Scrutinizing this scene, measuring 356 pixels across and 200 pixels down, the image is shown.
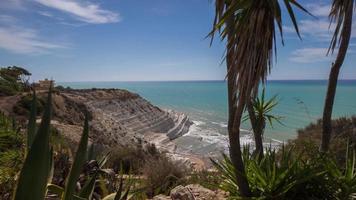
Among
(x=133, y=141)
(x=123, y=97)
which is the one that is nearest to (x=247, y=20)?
(x=133, y=141)

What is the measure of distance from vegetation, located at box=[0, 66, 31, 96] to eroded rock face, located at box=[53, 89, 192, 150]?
4248 millimetres

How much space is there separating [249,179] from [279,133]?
3157 cm

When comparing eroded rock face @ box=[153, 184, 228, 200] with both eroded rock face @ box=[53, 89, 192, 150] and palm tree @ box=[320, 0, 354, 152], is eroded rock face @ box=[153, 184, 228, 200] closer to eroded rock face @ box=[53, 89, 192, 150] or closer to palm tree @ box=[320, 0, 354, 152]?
palm tree @ box=[320, 0, 354, 152]

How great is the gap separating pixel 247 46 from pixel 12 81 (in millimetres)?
38250

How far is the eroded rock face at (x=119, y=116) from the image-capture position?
2978 centimetres

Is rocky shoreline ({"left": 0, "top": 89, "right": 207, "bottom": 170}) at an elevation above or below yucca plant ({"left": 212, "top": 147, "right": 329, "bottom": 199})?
below

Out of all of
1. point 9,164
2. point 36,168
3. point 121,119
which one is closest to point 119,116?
point 121,119

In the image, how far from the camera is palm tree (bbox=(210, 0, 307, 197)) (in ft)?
18.3

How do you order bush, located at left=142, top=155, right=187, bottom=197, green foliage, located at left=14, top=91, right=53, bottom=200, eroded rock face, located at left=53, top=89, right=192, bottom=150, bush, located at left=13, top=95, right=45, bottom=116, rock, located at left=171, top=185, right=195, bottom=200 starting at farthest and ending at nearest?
eroded rock face, located at left=53, top=89, right=192, bottom=150, bush, located at left=13, top=95, right=45, bottom=116, bush, located at left=142, top=155, right=187, bottom=197, rock, located at left=171, top=185, right=195, bottom=200, green foliage, located at left=14, top=91, right=53, bottom=200

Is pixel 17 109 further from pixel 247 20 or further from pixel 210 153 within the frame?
pixel 247 20

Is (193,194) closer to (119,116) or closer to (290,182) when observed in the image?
(290,182)

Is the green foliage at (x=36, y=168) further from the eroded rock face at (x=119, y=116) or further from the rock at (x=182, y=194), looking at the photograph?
the eroded rock face at (x=119, y=116)

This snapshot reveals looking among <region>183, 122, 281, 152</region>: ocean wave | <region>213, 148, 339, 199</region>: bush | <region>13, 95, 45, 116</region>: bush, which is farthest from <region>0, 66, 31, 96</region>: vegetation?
<region>213, 148, 339, 199</region>: bush

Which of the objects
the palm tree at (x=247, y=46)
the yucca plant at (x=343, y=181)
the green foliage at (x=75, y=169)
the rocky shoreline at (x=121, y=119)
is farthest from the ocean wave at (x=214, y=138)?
the green foliage at (x=75, y=169)
